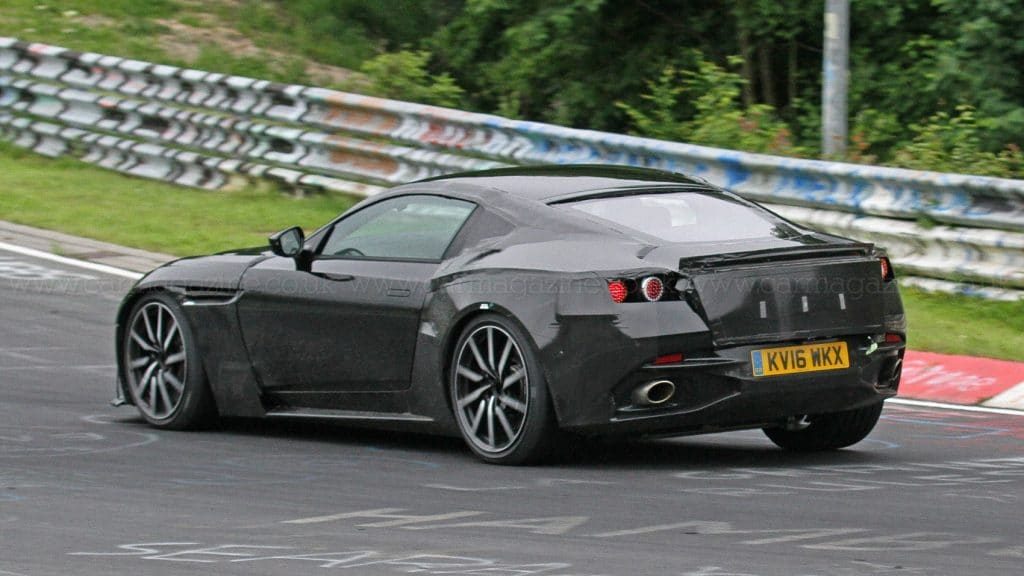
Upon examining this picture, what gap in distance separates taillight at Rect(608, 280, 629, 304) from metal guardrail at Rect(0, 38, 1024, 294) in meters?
5.53

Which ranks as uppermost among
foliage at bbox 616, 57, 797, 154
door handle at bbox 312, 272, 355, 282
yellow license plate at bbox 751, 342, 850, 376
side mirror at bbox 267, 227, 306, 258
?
foliage at bbox 616, 57, 797, 154

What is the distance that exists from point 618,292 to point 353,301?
60.7 inches

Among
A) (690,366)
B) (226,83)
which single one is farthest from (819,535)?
(226,83)

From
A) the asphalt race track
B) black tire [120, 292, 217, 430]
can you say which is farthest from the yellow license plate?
black tire [120, 292, 217, 430]

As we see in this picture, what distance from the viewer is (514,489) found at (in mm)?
7164

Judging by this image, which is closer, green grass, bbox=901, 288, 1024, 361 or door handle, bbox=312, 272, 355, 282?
door handle, bbox=312, 272, 355, 282

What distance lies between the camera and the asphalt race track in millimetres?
5855

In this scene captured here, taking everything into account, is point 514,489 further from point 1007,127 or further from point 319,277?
point 1007,127

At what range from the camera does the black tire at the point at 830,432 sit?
822 cm

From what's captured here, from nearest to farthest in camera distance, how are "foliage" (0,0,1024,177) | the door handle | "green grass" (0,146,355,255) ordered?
the door handle < "green grass" (0,146,355,255) < "foliage" (0,0,1024,177)

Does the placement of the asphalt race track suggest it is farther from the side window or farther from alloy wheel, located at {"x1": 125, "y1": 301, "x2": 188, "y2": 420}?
the side window

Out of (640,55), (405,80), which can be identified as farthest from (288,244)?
(640,55)

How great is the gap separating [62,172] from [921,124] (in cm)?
838

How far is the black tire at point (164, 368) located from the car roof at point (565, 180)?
1544 millimetres
